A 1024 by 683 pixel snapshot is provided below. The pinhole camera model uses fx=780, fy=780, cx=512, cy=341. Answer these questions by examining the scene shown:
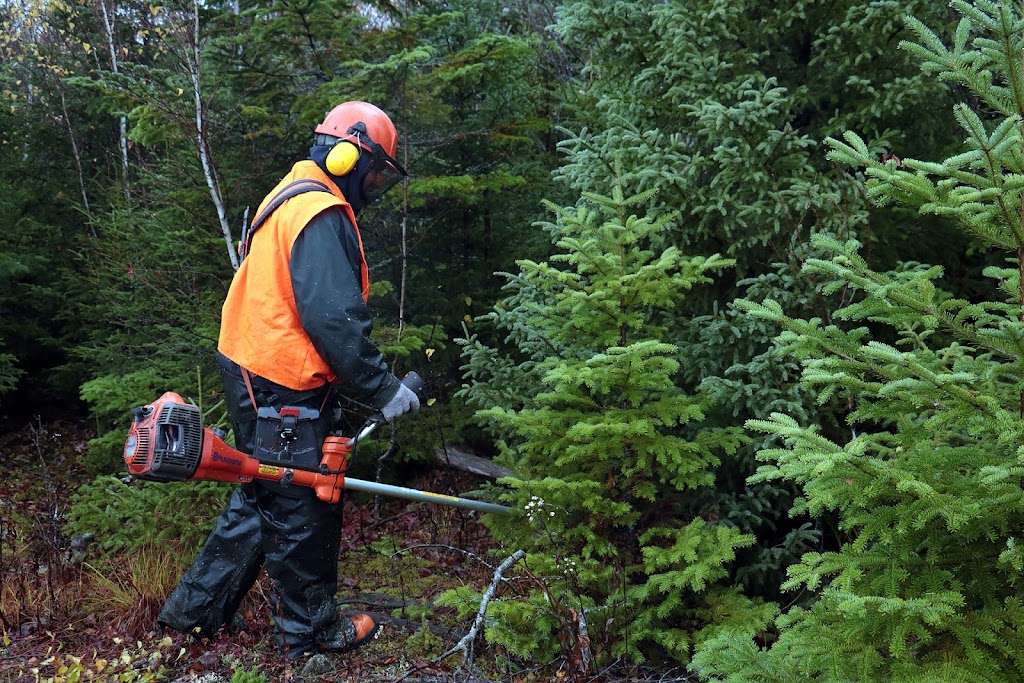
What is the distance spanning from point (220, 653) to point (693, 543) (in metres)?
2.60

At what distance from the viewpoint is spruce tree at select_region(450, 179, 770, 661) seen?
391cm

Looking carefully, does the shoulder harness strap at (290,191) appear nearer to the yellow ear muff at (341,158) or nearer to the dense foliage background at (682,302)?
the yellow ear muff at (341,158)

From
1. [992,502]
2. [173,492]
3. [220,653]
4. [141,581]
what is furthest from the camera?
[173,492]

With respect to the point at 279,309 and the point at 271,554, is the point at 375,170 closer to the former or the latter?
the point at 279,309

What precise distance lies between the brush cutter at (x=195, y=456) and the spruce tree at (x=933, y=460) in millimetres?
2236

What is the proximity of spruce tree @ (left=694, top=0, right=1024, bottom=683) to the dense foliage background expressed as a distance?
0.04ft

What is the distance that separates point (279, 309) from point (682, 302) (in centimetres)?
261

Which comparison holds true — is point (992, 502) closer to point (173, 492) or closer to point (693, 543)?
point (693, 543)

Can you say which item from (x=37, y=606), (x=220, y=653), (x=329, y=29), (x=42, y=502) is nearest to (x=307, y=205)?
(x=220, y=653)

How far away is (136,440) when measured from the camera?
12.1ft

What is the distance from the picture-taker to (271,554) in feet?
13.5

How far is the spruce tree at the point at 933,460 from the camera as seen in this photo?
7.47 ft

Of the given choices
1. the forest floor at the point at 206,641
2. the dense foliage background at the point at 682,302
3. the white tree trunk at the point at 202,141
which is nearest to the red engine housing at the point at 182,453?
the forest floor at the point at 206,641

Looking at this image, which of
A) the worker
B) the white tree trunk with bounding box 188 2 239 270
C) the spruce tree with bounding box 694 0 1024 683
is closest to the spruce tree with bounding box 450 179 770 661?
the worker
